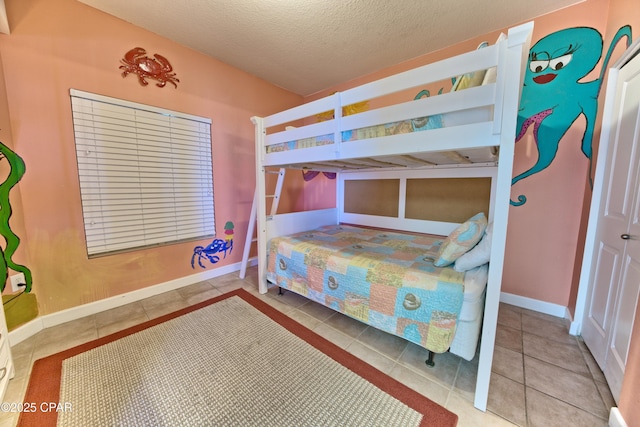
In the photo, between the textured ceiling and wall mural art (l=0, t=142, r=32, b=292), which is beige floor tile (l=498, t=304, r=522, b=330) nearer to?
the textured ceiling

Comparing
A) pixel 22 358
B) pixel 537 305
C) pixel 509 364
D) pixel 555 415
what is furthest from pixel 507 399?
pixel 22 358

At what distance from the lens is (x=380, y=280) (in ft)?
5.17

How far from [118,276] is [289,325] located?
1782mm

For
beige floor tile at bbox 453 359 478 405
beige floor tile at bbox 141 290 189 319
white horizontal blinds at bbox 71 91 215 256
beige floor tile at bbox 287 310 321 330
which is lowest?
beige floor tile at bbox 453 359 478 405

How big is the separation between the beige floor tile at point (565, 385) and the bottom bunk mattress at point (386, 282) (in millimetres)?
495

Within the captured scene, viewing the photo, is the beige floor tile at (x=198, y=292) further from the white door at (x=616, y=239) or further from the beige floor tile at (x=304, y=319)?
the white door at (x=616, y=239)

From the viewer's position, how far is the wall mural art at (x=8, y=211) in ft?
5.29

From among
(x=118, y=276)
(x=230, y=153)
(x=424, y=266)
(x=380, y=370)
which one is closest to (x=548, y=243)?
(x=424, y=266)

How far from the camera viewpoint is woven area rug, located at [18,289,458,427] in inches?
44.6

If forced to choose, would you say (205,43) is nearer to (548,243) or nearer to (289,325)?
(289,325)

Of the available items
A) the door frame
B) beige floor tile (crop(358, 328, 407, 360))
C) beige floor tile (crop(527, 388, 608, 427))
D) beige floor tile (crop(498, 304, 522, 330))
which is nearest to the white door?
the door frame

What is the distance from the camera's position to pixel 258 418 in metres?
1.13

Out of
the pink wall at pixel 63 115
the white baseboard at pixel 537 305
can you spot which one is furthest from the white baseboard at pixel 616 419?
the pink wall at pixel 63 115

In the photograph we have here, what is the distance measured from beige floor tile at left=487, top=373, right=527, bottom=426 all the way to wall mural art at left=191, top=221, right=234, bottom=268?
Answer: 9.50 feet
